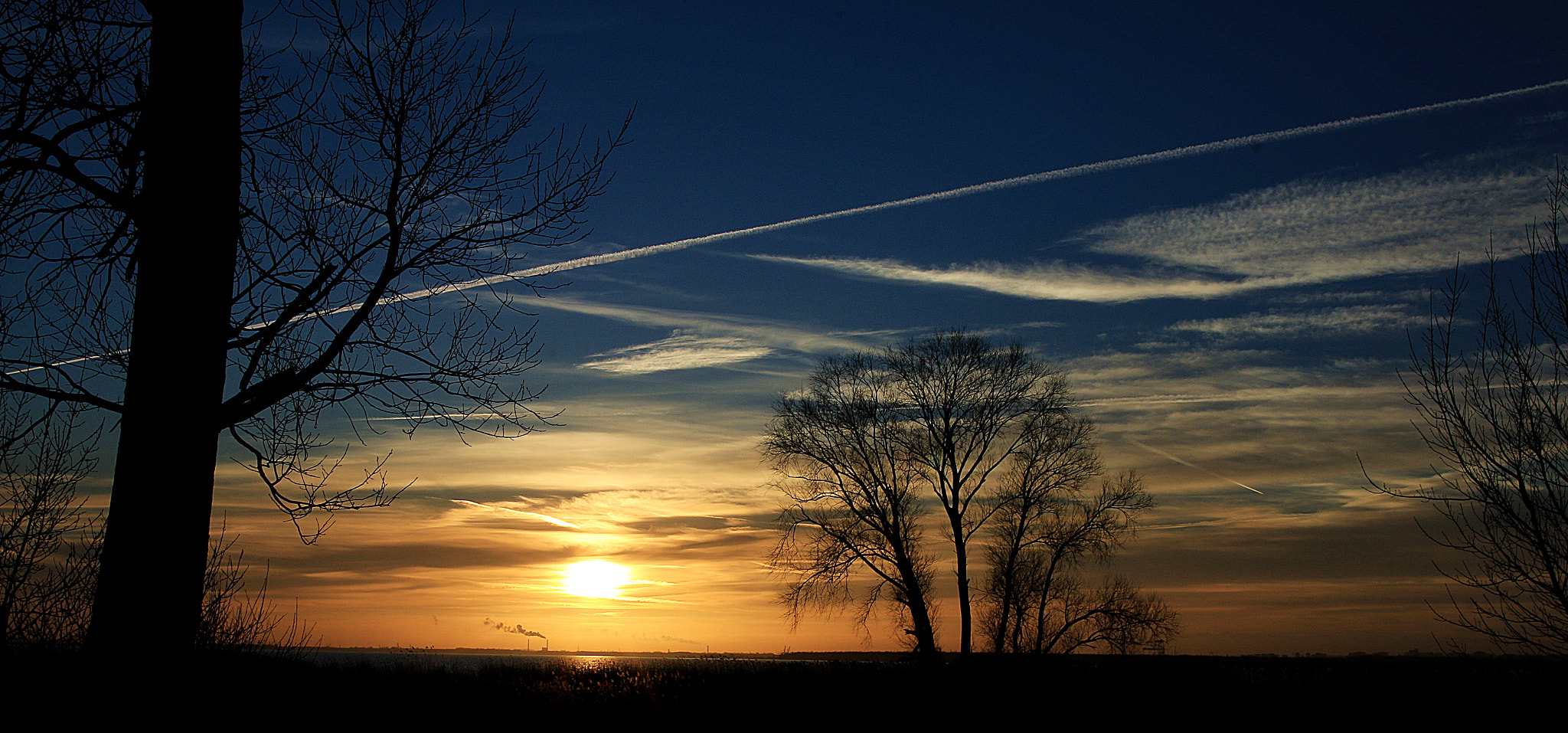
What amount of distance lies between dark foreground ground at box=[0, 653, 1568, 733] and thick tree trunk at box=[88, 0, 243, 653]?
382mm

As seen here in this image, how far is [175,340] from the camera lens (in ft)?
15.6

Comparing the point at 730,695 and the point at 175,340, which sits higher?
the point at 175,340

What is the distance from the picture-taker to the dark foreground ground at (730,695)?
4820mm

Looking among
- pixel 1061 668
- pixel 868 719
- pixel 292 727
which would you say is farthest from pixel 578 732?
pixel 1061 668

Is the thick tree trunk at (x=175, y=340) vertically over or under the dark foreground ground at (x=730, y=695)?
over

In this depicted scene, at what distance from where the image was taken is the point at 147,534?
4566mm

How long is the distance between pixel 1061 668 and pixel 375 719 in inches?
336

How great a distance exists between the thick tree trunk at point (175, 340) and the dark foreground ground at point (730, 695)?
38 centimetres

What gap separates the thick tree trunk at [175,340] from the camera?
15.0 feet

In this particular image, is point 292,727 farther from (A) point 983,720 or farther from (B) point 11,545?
(B) point 11,545

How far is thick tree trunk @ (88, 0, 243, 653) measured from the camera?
4570 mm

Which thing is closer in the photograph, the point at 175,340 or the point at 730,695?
the point at 175,340

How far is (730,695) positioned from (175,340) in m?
6.03

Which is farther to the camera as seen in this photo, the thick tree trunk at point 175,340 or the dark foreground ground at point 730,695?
the dark foreground ground at point 730,695
